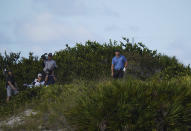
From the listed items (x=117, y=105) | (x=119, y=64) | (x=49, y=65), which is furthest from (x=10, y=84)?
(x=117, y=105)

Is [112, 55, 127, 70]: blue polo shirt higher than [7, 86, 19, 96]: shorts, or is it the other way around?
[112, 55, 127, 70]: blue polo shirt

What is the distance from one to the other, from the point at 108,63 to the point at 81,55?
6.39 feet

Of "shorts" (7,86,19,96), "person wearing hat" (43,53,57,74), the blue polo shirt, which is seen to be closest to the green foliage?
"shorts" (7,86,19,96)

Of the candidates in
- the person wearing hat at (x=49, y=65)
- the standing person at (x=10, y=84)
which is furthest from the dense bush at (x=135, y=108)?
the person wearing hat at (x=49, y=65)

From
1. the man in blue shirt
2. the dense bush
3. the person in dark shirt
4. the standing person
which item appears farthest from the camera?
the person in dark shirt

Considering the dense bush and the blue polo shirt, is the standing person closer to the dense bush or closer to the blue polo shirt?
the blue polo shirt

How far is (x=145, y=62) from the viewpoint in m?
22.4

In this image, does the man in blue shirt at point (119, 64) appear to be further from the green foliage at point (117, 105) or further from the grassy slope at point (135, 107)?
the grassy slope at point (135, 107)

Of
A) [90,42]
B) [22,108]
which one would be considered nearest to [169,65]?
[90,42]

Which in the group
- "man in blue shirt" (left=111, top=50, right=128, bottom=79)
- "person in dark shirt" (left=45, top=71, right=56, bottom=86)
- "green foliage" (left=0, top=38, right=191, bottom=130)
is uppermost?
"man in blue shirt" (left=111, top=50, right=128, bottom=79)

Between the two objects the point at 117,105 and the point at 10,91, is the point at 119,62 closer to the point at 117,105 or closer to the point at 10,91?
the point at 10,91

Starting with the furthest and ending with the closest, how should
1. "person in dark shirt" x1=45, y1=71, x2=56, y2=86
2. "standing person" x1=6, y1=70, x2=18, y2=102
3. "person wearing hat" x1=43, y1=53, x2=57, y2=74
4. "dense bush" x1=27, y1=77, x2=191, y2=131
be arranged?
1. "person in dark shirt" x1=45, y1=71, x2=56, y2=86
2. "person wearing hat" x1=43, y1=53, x2=57, y2=74
3. "standing person" x1=6, y1=70, x2=18, y2=102
4. "dense bush" x1=27, y1=77, x2=191, y2=131

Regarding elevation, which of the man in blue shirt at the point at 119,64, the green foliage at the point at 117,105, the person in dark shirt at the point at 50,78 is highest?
the man in blue shirt at the point at 119,64

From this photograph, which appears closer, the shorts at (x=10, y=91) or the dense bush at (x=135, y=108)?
the dense bush at (x=135, y=108)
